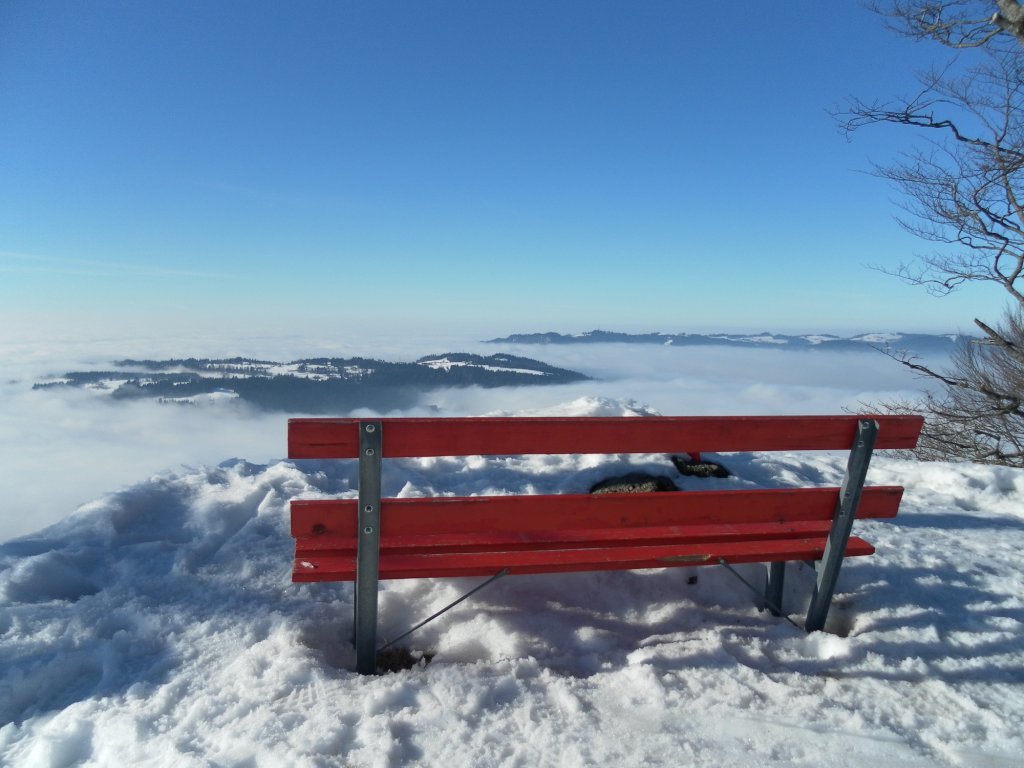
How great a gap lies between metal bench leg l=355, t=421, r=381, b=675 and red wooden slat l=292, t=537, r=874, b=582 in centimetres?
8

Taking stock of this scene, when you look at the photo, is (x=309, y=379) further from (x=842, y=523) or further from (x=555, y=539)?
(x=842, y=523)

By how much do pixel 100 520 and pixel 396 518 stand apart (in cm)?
337

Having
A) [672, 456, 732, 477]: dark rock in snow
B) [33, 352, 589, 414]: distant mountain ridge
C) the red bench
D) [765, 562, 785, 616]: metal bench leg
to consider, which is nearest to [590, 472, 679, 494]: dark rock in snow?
[672, 456, 732, 477]: dark rock in snow

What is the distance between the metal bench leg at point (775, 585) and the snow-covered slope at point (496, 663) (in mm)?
147

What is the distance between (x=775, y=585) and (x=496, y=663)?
6.33ft

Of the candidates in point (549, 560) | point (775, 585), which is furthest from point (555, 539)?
point (775, 585)

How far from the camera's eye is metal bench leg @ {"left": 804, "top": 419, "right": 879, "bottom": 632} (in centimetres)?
294

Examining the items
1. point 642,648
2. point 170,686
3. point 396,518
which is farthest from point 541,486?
point 170,686

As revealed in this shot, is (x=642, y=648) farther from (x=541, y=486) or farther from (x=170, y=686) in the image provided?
(x=541, y=486)

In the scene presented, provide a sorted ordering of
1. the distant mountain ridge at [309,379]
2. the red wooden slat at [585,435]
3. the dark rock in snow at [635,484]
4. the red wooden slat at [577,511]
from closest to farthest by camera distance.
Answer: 1. the red wooden slat at [585,435]
2. the red wooden slat at [577,511]
3. the dark rock in snow at [635,484]
4. the distant mountain ridge at [309,379]

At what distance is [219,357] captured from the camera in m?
105

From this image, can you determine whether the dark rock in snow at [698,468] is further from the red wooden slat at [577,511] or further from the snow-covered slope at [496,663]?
the red wooden slat at [577,511]

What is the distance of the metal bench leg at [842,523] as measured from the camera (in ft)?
9.64

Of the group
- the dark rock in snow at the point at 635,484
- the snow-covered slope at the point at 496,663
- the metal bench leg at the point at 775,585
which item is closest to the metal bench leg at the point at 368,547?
the snow-covered slope at the point at 496,663
